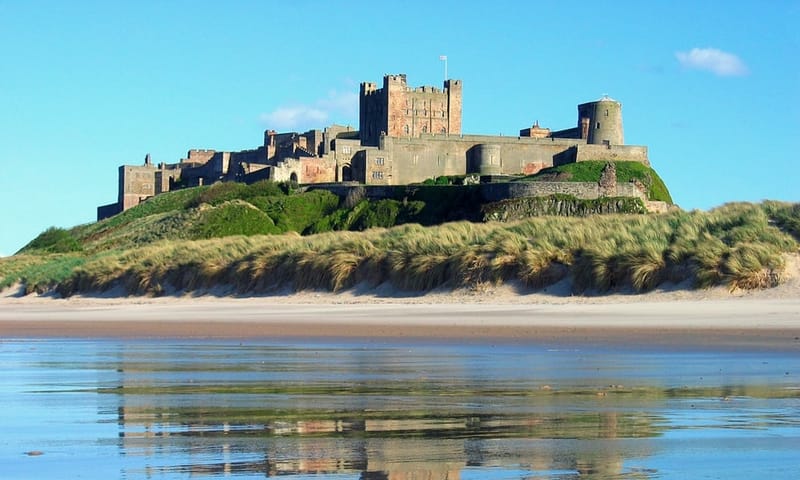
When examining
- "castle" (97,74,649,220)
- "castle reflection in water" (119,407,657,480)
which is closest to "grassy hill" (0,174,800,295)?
"castle reflection in water" (119,407,657,480)

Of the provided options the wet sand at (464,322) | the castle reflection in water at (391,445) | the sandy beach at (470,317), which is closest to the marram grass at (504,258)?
the sandy beach at (470,317)

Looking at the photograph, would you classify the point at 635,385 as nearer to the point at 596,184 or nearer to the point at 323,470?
the point at 323,470

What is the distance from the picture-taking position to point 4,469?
5.21 metres

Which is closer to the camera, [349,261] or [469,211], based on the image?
[349,261]

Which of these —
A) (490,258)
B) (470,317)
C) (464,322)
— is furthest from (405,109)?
(464,322)

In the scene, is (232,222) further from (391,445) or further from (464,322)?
(391,445)

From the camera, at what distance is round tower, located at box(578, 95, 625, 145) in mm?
65500

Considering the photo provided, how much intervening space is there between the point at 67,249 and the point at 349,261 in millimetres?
27519

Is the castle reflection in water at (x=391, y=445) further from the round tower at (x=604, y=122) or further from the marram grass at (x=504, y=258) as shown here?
the round tower at (x=604, y=122)

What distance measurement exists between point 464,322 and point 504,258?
183 inches

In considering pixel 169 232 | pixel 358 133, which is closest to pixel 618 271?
pixel 169 232

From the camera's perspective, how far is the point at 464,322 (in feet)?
53.8

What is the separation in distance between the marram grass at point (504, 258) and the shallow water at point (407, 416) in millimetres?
7656

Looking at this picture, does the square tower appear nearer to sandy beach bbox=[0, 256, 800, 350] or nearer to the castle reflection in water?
sandy beach bbox=[0, 256, 800, 350]
